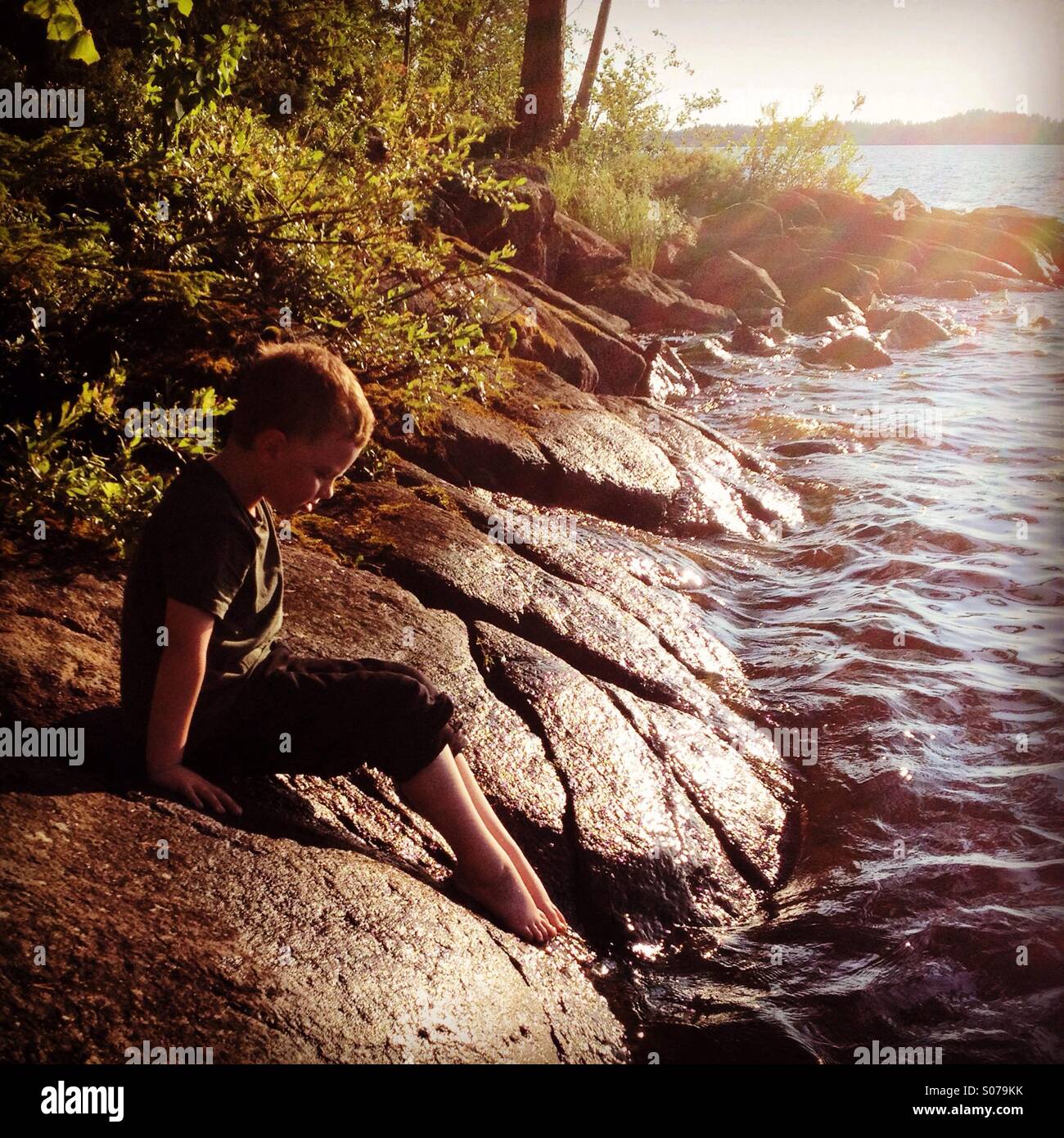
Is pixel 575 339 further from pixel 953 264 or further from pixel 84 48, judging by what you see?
pixel 953 264

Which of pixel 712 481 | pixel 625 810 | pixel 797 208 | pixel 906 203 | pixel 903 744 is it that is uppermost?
pixel 906 203

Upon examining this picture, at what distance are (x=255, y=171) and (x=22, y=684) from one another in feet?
12.5

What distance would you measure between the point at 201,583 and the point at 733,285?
18033 mm

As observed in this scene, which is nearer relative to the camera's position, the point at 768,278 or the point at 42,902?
the point at 42,902

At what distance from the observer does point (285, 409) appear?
312 cm

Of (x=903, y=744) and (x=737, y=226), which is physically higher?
(x=737, y=226)

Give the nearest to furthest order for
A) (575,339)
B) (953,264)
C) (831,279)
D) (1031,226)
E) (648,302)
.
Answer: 1. (575,339)
2. (648,302)
3. (831,279)
4. (953,264)
5. (1031,226)

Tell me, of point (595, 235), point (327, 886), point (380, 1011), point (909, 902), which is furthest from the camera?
point (595, 235)

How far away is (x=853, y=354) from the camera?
16.7 m

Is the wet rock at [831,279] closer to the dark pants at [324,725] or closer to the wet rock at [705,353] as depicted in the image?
the wet rock at [705,353]

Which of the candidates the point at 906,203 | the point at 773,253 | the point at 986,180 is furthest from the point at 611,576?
the point at 986,180

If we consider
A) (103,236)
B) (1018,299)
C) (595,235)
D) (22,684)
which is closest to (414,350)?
(103,236)

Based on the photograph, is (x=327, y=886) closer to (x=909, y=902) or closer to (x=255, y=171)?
(x=909, y=902)

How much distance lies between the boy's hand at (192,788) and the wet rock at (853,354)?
14940 mm
